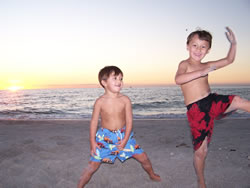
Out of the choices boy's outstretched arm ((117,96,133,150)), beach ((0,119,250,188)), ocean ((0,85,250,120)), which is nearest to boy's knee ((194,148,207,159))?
beach ((0,119,250,188))

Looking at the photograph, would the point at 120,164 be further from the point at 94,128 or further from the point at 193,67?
the point at 193,67

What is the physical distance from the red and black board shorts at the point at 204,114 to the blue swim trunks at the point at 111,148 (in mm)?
847

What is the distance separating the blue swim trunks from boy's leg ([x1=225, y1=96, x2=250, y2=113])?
1356 mm

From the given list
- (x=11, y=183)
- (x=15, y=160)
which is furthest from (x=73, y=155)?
(x=11, y=183)

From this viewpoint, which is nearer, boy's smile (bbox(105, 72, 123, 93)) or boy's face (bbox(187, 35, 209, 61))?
boy's face (bbox(187, 35, 209, 61))

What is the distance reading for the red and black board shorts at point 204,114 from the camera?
2.69 metres

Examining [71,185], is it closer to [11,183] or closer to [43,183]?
[43,183]

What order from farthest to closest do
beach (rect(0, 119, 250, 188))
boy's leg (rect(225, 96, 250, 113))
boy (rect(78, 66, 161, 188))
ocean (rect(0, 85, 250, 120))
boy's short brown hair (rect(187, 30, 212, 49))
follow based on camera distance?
1. ocean (rect(0, 85, 250, 120))
2. beach (rect(0, 119, 250, 188))
3. boy (rect(78, 66, 161, 188))
4. boy's short brown hair (rect(187, 30, 212, 49))
5. boy's leg (rect(225, 96, 250, 113))

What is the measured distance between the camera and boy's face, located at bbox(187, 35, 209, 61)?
9.28 feet

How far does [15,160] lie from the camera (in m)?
3.92

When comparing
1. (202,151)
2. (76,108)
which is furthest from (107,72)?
(76,108)

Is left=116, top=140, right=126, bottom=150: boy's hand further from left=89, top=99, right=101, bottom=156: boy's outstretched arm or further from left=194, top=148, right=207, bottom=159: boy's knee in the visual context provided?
left=194, top=148, right=207, bottom=159: boy's knee

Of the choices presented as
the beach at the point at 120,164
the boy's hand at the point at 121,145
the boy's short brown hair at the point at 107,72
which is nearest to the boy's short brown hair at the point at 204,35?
the boy's short brown hair at the point at 107,72

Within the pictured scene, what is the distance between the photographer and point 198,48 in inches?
112
